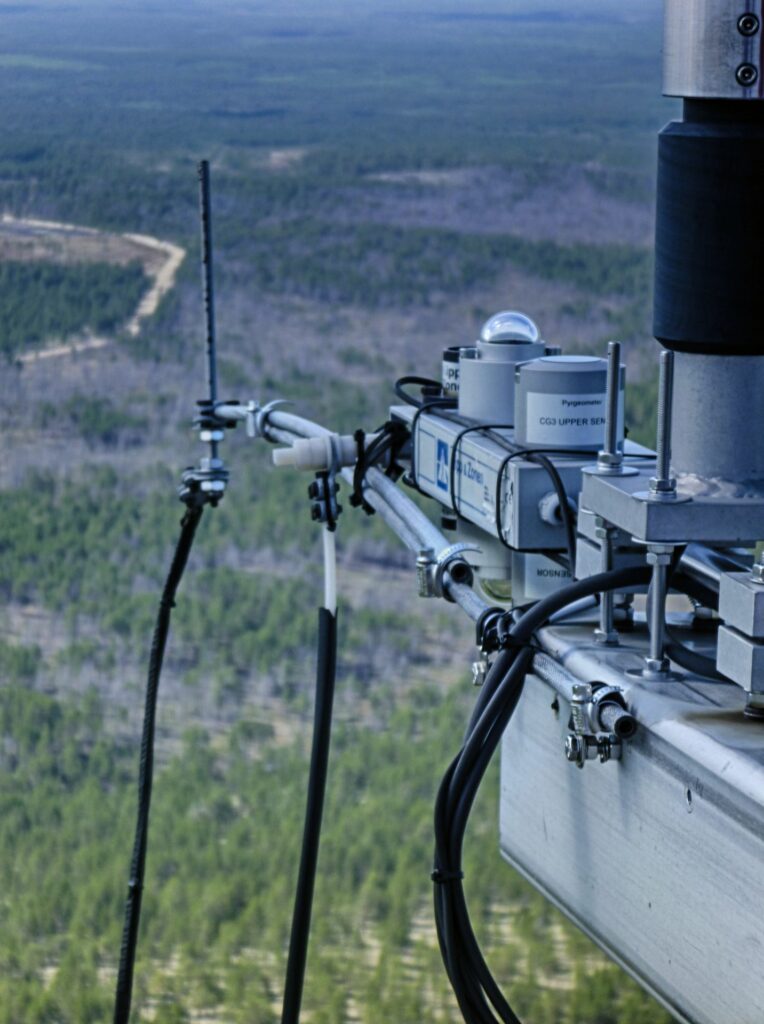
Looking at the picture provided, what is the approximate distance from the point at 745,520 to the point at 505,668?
1.15 feet

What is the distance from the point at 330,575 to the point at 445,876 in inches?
39.2

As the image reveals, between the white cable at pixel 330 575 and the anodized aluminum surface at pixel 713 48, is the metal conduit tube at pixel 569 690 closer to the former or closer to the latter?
the anodized aluminum surface at pixel 713 48

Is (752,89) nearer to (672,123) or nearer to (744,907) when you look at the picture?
(672,123)

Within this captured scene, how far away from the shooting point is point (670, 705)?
177 cm

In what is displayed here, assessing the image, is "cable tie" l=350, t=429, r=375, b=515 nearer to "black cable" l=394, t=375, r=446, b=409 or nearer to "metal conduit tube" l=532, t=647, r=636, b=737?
"black cable" l=394, t=375, r=446, b=409

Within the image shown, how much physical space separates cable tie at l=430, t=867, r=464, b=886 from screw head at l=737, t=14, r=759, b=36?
37.8 inches

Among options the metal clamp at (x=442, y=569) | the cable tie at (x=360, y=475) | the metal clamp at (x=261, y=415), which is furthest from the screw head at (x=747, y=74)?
the metal clamp at (x=261, y=415)

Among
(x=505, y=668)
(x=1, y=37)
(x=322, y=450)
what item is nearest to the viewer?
(x=505, y=668)

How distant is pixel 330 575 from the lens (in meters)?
2.90

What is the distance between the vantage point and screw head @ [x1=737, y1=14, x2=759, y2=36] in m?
1.77

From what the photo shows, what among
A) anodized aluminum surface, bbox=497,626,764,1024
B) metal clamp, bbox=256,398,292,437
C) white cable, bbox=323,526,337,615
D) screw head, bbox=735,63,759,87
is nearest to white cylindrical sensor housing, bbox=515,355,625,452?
anodized aluminum surface, bbox=497,626,764,1024

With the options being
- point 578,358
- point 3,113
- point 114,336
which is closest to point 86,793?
point 114,336

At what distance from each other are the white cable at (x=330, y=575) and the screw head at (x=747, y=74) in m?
1.30

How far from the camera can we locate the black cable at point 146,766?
3.85 meters
